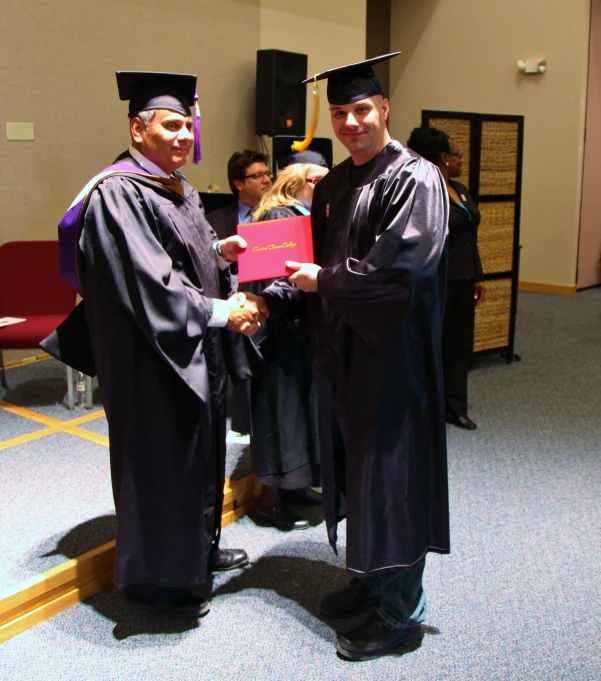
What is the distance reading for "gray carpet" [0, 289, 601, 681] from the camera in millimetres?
2139

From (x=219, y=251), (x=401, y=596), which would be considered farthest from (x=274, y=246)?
(x=401, y=596)

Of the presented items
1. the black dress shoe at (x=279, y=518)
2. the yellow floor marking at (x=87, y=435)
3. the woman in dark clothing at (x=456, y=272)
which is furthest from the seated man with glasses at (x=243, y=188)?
the black dress shoe at (x=279, y=518)

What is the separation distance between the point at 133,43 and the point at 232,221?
8.22 feet

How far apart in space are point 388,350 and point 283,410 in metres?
0.99

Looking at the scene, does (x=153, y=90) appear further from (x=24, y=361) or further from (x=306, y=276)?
(x=24, y=361)

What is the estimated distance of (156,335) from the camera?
82.1 inches

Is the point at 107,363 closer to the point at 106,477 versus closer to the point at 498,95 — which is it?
the point at 106,477

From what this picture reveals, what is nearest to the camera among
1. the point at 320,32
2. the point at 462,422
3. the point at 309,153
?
the point at 309,153

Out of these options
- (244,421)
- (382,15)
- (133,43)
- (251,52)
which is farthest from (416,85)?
(244,421)

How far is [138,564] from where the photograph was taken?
7.39 ft

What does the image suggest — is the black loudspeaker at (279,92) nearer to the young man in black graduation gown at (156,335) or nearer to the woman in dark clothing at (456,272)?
the woman in dark clothing at (456,272)

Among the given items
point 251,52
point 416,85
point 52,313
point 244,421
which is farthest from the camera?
point 416,85

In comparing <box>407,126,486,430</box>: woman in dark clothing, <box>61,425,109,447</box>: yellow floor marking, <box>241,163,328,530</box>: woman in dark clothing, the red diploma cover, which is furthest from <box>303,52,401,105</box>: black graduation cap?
<box>61,425,109,447</box>: yellow floor marking

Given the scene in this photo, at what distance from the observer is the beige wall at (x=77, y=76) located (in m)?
5.29
